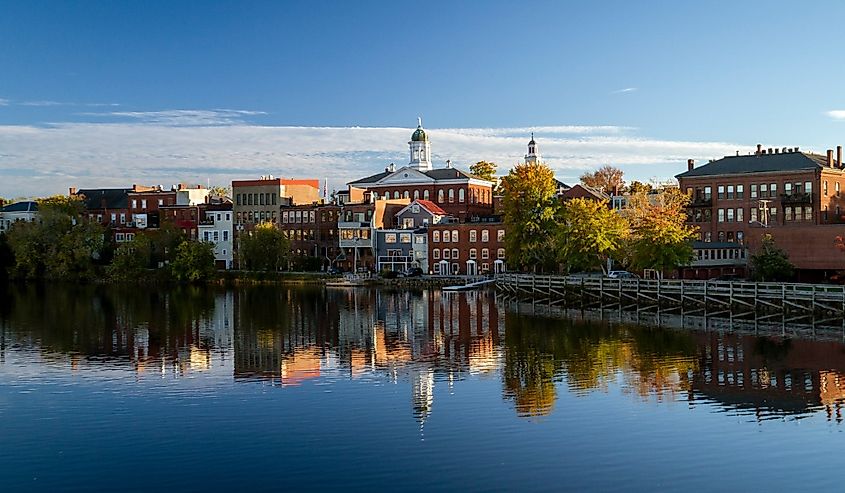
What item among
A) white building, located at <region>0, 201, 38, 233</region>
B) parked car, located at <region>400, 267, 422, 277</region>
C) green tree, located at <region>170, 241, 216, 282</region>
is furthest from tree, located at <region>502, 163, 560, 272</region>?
white building, located at <region>0, 201, 38, 233</region>

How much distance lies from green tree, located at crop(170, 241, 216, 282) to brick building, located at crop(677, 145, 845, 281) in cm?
5338

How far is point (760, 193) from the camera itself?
301 feet

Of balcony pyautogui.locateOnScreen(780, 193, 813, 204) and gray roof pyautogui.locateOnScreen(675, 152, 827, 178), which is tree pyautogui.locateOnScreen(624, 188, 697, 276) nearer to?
balcony pyautogui.locateOnScreen(780, 193, 813, 204)

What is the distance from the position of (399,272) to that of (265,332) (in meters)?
49.6

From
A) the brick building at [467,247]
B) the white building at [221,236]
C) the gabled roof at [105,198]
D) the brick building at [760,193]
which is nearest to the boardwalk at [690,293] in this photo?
the brick building at [760,193]

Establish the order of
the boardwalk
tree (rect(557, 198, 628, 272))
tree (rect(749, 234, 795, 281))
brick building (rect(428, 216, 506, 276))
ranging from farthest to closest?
1. brick building (rect(428, 216, 506, 276))
2. tree (rect(557, 198, 628, 272))
3. tree (rect(749, 234, 795, 281))
4. the boardwalk

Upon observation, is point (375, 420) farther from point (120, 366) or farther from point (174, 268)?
point (174, 268)

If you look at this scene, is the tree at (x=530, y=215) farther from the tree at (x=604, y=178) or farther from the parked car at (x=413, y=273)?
the tree at (x=604, y=178)

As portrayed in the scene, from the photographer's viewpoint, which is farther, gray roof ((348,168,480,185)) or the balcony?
gray roof ((348,168,480,185))

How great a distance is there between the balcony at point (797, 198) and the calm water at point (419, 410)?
46.5 m

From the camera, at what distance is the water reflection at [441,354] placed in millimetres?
31125

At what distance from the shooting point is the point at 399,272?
100188 millimetres

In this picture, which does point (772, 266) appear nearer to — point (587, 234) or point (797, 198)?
point (587, 234)

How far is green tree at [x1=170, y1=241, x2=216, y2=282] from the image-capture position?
103000 mm
